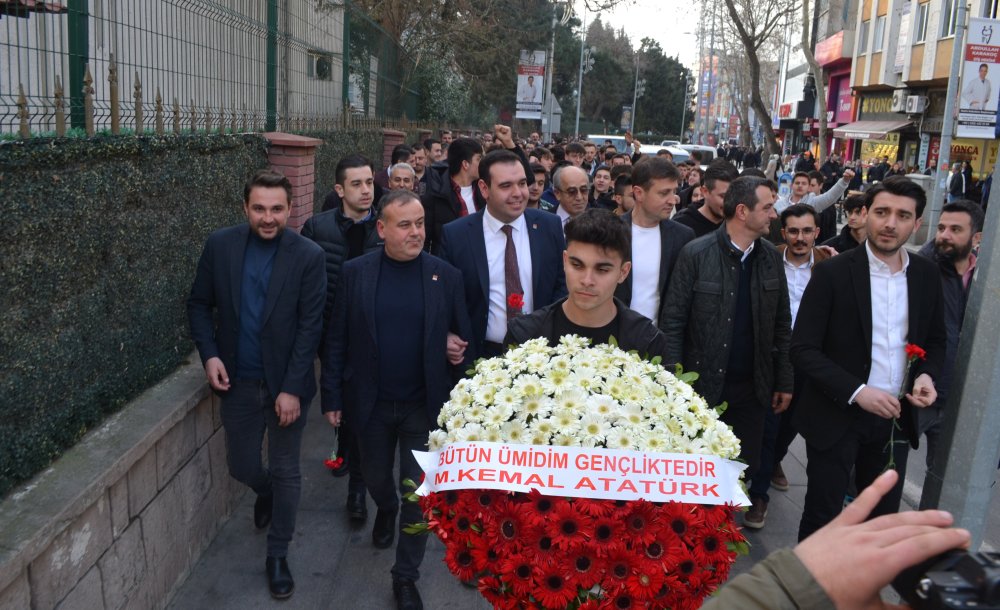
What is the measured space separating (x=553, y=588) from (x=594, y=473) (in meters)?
0.31

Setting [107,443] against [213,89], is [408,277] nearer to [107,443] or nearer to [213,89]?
[107,443]

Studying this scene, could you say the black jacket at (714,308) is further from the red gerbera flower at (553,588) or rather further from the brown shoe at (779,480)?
the red gerbera flower at (553,588)

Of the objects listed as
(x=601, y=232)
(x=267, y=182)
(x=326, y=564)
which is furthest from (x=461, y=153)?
(x=601, y=232)

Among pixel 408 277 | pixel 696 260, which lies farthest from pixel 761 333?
pixel 408 277

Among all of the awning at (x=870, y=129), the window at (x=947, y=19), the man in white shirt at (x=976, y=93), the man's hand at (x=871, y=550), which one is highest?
the window at (x=947, y=19)

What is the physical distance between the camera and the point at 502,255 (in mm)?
5066

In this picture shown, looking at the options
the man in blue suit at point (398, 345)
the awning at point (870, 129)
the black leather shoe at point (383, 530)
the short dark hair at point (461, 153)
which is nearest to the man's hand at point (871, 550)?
the man in blue suit at point (398, 345)

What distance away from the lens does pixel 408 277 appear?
450cm

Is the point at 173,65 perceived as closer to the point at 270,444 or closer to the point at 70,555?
the point at 270,444

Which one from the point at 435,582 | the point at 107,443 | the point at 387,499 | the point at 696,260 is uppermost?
the point at 696,260

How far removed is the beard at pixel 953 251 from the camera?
214 inches

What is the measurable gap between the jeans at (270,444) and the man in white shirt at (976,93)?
46.8ft

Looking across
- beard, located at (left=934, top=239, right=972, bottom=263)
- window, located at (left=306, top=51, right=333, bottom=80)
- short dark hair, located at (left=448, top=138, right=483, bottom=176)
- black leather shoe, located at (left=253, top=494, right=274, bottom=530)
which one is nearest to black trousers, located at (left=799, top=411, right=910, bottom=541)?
beard, located at (left=934, top=239, right=972, bottom=263)

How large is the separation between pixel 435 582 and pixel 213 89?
154 inches
